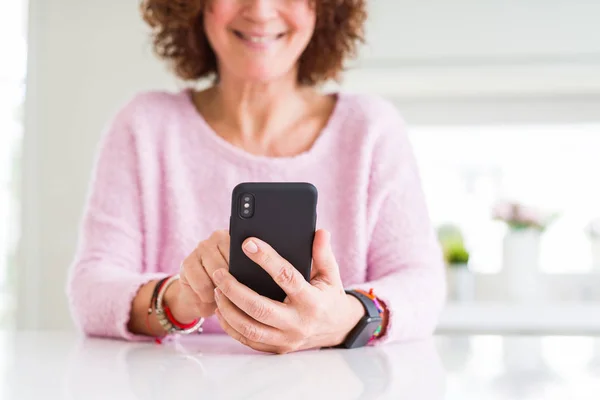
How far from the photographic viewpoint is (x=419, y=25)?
272 centimetres

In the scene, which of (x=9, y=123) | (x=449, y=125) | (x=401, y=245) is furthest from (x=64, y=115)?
(x=401, y=245)

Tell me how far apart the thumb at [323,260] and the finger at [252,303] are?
6cm

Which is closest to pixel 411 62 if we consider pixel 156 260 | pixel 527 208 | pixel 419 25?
pixel 419 25

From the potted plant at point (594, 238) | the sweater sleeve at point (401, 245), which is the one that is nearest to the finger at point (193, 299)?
the sweater sleeve at point (401, 245)

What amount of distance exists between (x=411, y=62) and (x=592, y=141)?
84 cm

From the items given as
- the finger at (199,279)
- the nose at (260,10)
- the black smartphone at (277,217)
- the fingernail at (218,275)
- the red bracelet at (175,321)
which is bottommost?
the red bracelet at (175,321)

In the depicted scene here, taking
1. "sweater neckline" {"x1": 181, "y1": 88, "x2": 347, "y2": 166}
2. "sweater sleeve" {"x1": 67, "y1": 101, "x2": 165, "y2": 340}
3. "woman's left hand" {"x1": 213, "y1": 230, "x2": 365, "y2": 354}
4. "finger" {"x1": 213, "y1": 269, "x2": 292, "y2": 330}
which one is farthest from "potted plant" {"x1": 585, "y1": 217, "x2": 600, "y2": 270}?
"finger" {"x1": 213, "y1": 269, "x2": 292, "y2": 330}

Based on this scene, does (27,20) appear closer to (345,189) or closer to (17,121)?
(17,121)

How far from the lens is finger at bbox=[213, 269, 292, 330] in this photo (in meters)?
0.86

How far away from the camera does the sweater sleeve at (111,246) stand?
111cm

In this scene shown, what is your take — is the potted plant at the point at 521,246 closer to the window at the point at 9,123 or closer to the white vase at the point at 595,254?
the white vase at the point at 595,254

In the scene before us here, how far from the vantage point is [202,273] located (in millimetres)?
931

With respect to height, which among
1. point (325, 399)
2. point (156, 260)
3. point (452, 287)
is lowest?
point (452, 287)

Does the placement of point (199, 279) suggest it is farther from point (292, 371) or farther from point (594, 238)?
point (594, 238)
